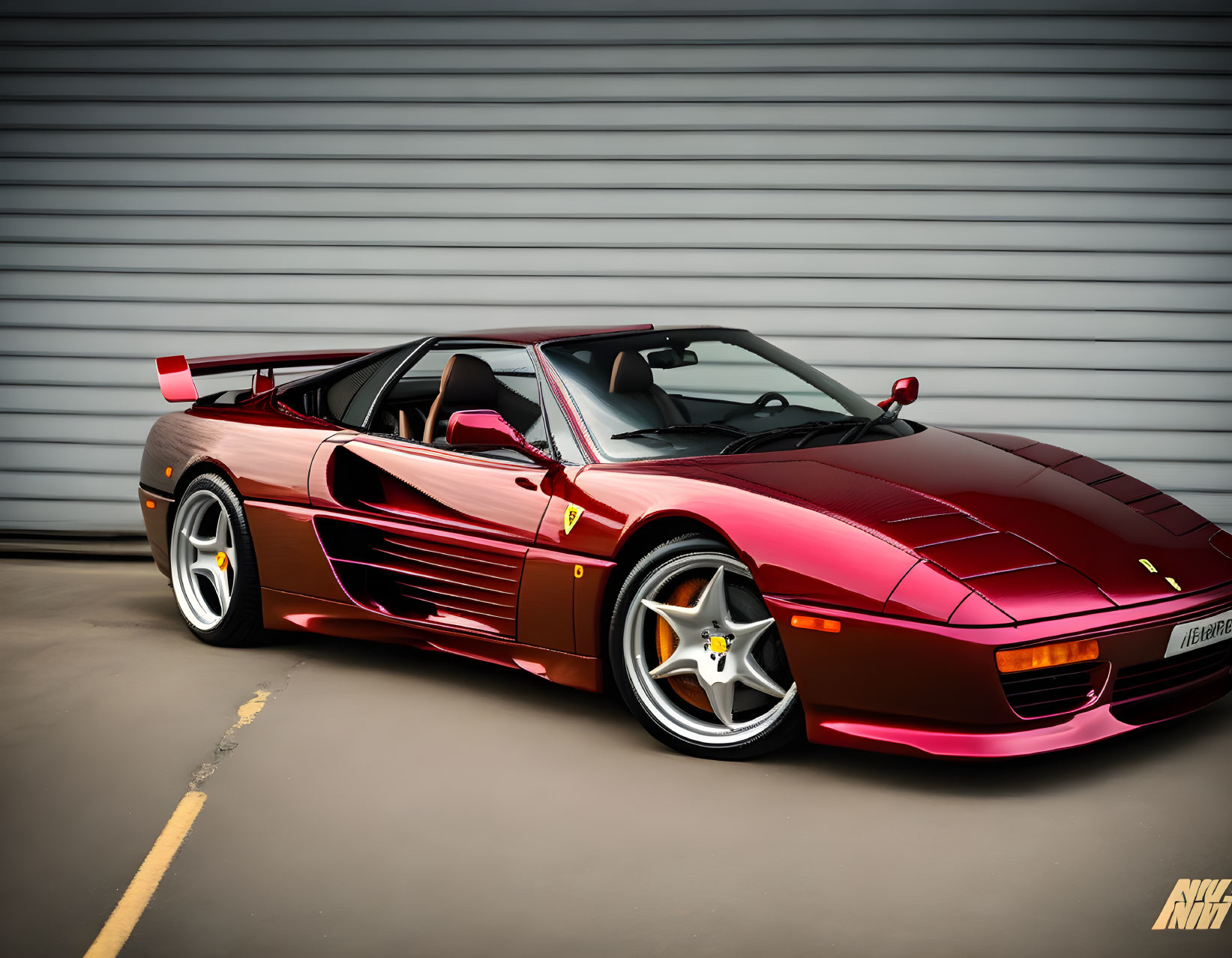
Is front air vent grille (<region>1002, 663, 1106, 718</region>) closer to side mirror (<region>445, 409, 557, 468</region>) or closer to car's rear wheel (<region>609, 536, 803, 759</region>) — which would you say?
car's rear wheel (<region>609, 536, 803, 759</region>)

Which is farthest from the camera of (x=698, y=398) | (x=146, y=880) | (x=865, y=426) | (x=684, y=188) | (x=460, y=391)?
(x=684, y=188)

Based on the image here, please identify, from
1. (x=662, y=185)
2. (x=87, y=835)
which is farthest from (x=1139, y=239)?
(x=87, y=835)

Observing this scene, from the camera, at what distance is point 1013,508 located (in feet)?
11.7

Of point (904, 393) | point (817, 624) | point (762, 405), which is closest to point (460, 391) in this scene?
point (762, 405)

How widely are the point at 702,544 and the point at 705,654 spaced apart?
311mm

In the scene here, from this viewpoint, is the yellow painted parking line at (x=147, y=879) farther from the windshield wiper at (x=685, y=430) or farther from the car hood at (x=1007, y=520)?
the car hood at (x=1007, y=520)

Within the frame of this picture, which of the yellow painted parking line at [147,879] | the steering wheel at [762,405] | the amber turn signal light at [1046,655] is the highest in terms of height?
the steering wheel at [762,405]

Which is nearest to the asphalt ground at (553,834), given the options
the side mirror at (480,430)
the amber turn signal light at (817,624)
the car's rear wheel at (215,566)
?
the amber turn signal light at (817,624)

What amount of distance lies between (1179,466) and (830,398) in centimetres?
293

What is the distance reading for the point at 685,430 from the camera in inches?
157

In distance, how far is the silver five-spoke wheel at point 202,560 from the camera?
4.95 m

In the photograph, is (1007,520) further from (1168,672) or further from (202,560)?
(202,560)

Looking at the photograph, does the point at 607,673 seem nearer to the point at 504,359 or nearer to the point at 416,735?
the point at 416,735

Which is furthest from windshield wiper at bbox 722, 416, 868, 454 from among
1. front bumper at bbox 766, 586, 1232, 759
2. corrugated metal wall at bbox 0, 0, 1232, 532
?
corrugated metal wall at bbox 0, 0, 1232, 532
